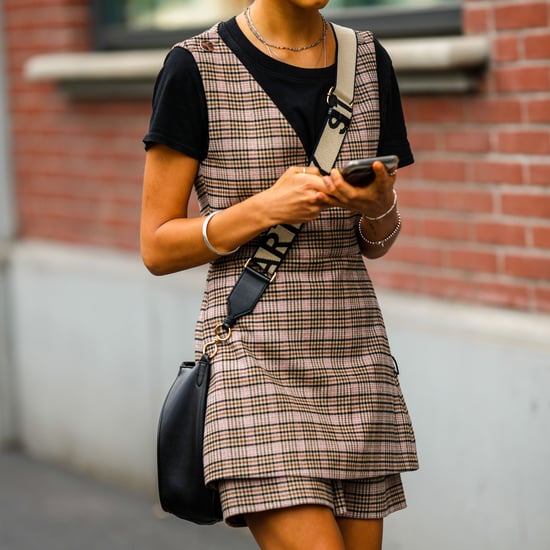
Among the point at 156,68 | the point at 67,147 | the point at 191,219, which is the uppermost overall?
the point at 156,68

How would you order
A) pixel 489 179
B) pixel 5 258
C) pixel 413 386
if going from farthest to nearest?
pixel 5 258 < pixel 413 386 < pixel 489 179

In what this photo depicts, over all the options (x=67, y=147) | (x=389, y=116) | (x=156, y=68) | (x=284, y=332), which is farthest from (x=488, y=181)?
(x=67, y=147)

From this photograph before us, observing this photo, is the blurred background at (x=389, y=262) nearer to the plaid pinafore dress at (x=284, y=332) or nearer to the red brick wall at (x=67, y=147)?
the red brick wall at (x=67, y=147)

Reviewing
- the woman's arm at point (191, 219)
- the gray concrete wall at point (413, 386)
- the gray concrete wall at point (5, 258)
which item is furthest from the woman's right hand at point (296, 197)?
the gray concrete wall at point (5, 258)

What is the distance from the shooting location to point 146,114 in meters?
5.90

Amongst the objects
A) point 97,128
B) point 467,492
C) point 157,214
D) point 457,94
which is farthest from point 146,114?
point 157,214

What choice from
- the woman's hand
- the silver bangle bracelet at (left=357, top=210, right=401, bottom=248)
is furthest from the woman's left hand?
the silver bangle bracelet at (left=357, top=210, right=401, bottom=248)

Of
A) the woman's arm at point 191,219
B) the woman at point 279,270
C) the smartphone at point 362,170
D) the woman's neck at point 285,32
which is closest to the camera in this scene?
the smartphone at point 362,170

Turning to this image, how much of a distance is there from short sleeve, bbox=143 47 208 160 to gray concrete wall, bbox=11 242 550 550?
188 cm

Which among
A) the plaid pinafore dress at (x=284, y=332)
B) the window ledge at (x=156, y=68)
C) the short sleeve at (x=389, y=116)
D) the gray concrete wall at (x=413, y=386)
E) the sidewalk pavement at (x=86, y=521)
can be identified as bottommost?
the sidewalk pavement at (x=86, y=521)

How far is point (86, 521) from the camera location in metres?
5.72

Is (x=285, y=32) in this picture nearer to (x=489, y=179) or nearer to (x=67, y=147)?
(x=489, y=179)

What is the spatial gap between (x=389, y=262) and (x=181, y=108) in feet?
7.58

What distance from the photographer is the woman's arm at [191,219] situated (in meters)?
2.56
